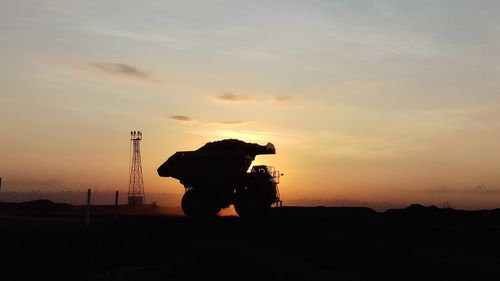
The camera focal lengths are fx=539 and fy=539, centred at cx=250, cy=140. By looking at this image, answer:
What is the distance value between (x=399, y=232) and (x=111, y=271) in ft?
66.1

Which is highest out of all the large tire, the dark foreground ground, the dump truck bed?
the dump truck bed

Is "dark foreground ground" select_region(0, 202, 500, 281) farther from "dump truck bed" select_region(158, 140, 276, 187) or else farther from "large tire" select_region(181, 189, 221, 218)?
"dump truck bed" select_region(158, 140, 276, 187)

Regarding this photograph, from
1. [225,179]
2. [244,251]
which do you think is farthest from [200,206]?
[244,251]

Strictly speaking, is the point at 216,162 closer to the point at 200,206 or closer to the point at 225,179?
the point at 225,179

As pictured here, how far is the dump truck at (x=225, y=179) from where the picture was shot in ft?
110

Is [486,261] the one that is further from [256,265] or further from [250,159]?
[250,159]

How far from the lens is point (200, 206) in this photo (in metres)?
34.6

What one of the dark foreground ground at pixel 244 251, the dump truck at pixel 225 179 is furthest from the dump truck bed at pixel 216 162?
the dark foreground ground at pixel 244 251

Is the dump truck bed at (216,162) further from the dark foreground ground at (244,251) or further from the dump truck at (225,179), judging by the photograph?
the dark foreground ground at (244,251)

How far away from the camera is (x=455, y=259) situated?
22.9 metres

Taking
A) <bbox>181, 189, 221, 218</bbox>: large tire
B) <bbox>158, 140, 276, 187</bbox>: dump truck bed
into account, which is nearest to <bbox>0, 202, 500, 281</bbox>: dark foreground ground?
<bbox>181, 189, 221, 218</bbox>: large tire

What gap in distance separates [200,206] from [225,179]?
264 cm

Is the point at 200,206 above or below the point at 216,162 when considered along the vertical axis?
below

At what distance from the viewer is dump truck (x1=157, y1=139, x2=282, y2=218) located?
33.4 metres
